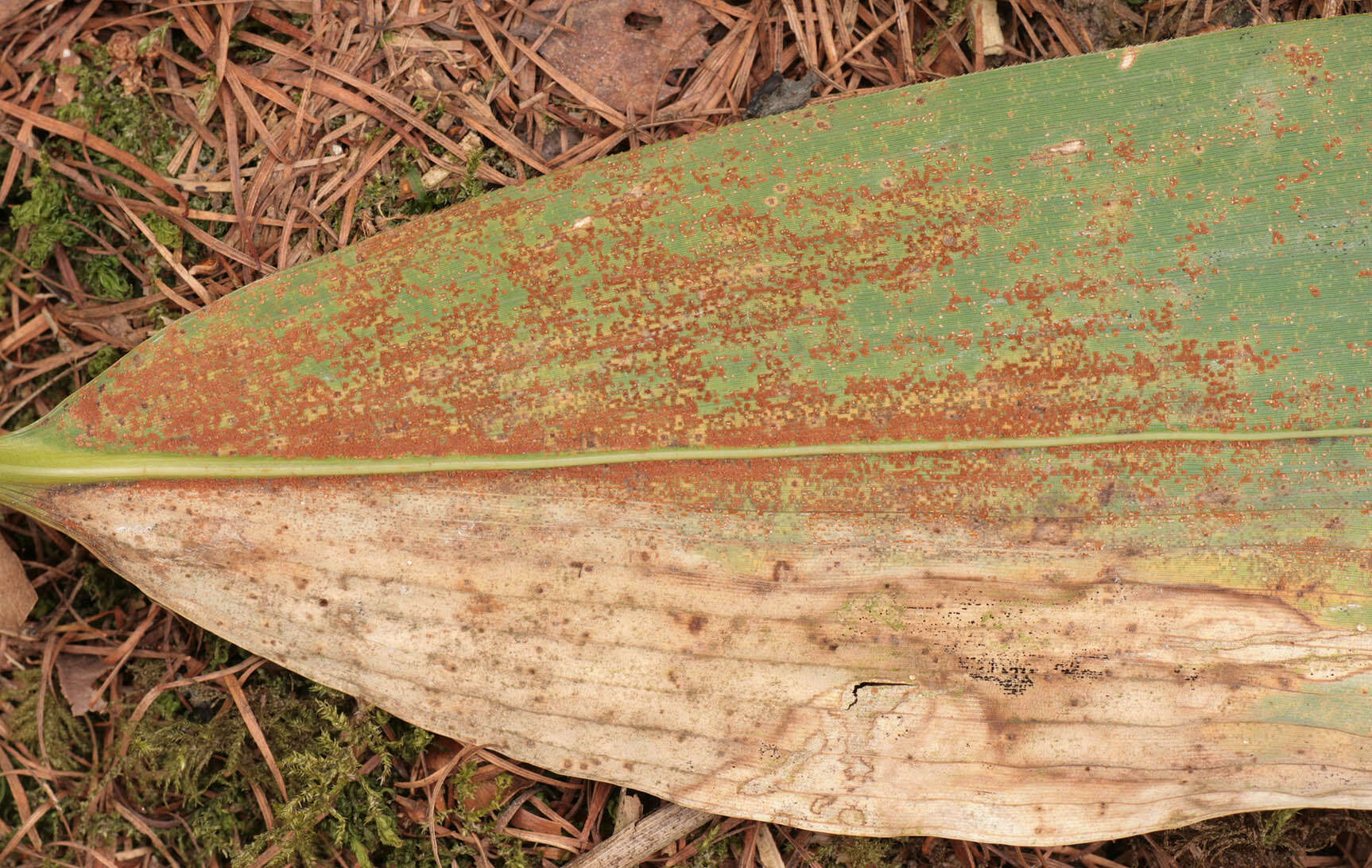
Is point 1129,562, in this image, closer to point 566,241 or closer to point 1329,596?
point 1329,596

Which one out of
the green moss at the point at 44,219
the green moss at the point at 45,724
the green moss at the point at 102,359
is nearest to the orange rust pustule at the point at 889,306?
the green moss at the point at 102,359

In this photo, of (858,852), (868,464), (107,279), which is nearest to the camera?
(868,464)

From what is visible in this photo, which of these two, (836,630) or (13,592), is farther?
(13,592)

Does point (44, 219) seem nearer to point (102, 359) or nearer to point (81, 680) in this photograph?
point (102, 359)

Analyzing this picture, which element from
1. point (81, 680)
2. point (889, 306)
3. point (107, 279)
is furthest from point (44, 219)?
point (889, 306)

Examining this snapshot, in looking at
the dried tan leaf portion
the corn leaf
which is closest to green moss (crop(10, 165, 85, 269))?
the corn leaf

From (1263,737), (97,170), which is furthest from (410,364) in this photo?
(1263,737)
